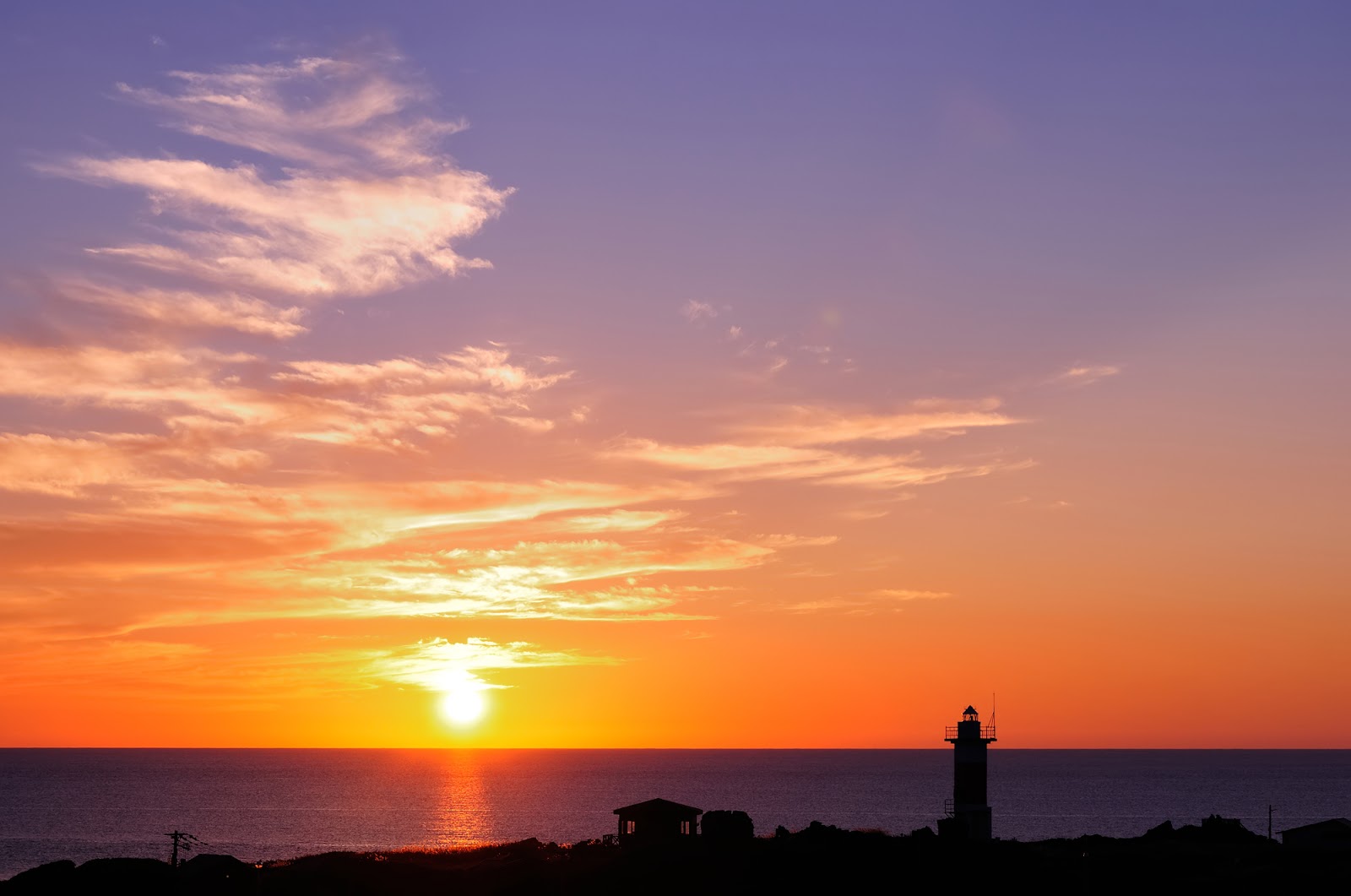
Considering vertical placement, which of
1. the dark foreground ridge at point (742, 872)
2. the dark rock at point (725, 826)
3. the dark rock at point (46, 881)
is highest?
the dark rock at point (725, 826)

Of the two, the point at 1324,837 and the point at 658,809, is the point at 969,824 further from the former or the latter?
the point at 658,809

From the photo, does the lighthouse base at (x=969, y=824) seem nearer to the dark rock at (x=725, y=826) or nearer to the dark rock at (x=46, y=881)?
the dark rock at (x=725, y=826)

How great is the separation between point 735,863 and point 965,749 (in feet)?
96.6

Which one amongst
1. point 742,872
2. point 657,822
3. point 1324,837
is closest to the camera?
point 742,872

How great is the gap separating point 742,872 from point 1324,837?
40.2 m

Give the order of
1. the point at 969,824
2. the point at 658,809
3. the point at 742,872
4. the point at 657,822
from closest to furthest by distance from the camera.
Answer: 1. the point at 742,872
2. the point at 657,822
3. the point at 658,809
4. the point at 969,824

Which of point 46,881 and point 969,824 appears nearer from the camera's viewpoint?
point 46,881

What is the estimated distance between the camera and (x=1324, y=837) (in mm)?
85438

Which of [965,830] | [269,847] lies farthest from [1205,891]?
[269,847]

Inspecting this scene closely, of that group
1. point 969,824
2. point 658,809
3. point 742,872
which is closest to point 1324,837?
point 969,824

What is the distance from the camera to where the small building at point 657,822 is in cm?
8219

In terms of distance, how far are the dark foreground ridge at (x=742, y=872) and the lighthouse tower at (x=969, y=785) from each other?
35.0 feet

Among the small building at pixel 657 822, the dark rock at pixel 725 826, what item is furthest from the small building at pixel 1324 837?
the small building at pixel 657 822

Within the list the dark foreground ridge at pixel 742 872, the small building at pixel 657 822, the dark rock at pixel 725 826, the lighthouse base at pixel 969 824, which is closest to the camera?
the dark foreground ridge at pixel 742 872
